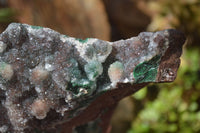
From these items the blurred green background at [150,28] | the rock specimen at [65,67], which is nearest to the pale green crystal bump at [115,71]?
the rock specimen at [65,67]

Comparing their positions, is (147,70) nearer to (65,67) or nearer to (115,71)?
(115,71)

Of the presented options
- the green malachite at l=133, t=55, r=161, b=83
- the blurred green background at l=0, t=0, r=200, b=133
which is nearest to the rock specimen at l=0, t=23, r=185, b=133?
the green malachite at l=133, t=55, r=161, b=83

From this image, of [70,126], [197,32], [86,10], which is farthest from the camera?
[197,32]

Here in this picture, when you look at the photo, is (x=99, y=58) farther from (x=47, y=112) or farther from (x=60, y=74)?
(x=47, y=112)

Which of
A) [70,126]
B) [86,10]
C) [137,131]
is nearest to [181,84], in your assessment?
[137,131]

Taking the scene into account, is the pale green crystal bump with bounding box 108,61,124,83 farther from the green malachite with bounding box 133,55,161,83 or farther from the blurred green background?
the blurred green background

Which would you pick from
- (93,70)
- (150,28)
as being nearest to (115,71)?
(93,70)
